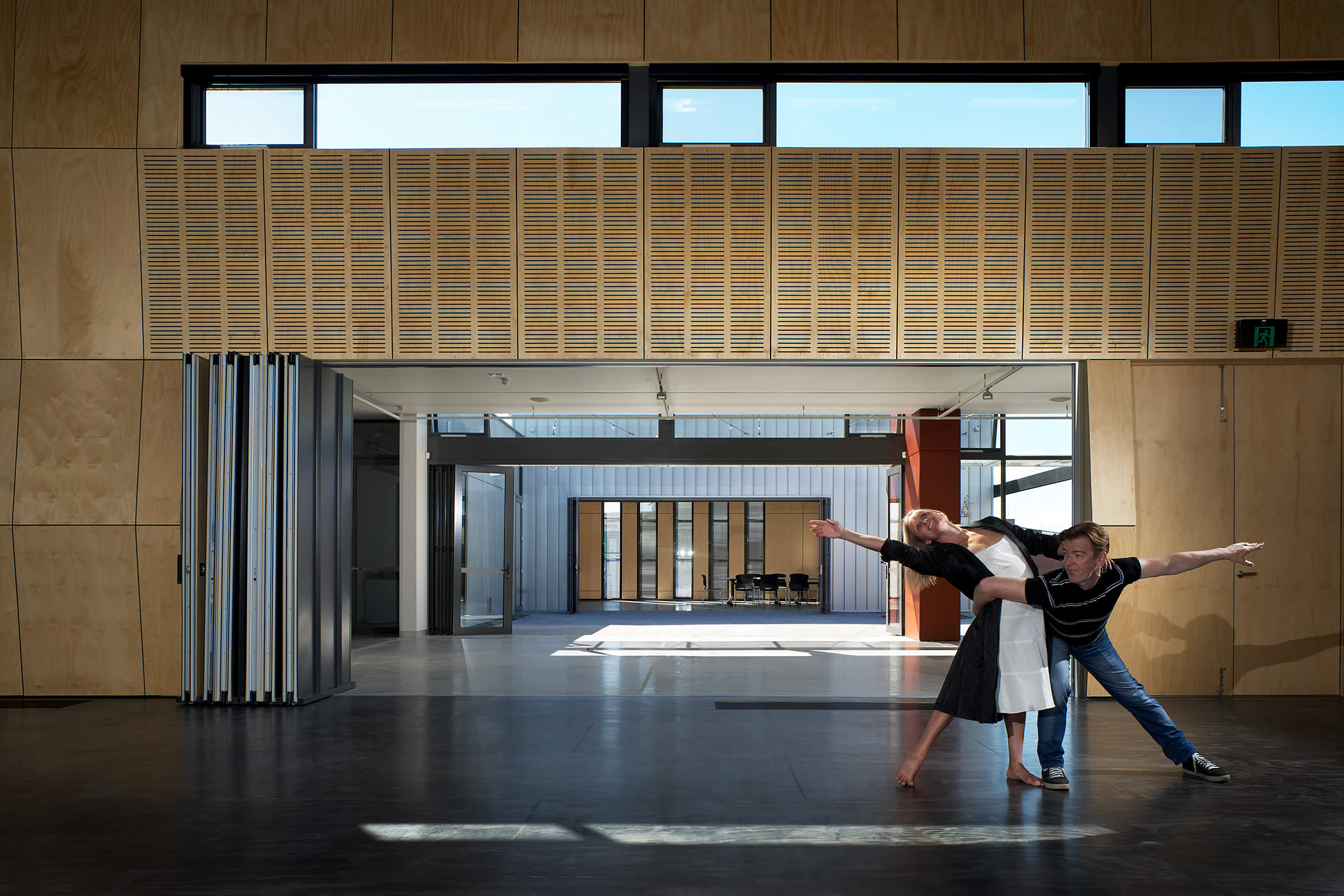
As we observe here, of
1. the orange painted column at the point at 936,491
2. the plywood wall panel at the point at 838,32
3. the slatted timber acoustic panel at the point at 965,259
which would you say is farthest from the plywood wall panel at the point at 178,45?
the orange painted column at the point at 936,491

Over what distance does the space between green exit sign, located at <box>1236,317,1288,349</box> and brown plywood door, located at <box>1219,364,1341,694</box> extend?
8.3 inches

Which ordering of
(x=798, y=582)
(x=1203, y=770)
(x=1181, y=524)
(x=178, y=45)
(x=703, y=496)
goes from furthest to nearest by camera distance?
(x=798, y=582) → (x=703, y=496) → (x=178, y=45) → (x=1181, y=524) → (x=1203, y=770)

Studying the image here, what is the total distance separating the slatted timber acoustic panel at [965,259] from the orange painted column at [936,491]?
213 inches

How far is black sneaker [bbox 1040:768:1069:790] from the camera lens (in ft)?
16.6

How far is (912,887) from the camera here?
3.68 m

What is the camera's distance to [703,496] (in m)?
21.0

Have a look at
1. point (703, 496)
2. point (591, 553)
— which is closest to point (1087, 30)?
point (703, 496)

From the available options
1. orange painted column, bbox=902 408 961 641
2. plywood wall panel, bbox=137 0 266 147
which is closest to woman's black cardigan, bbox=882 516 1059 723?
plywood wall panel, bbox=137 0 266 147

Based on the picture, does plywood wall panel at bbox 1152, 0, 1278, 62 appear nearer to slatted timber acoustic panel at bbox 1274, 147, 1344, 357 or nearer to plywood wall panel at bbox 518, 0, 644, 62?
slatted timber acoustic panel at bbox 1274, 147, 1344, 357

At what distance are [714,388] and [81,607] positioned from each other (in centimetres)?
621

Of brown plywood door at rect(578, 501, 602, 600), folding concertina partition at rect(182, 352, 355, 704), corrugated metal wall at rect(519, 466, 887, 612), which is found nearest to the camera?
folding concertina partition at rect(182, 352, 355, 704)

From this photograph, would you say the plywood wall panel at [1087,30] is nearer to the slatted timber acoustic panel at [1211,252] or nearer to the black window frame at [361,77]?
the slatted timber acoustic panel at [1211,252]

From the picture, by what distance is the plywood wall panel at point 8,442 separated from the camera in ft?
26.4

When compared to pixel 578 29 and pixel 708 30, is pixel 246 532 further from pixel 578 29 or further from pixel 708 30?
pixel 708 30
